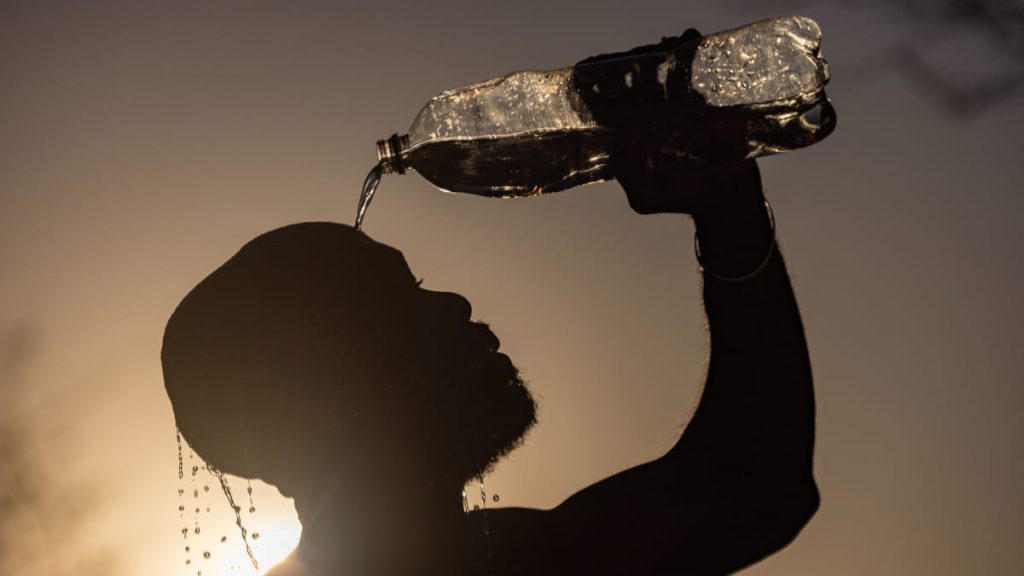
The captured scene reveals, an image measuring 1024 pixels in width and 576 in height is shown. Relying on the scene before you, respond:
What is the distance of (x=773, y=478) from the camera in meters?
2.04

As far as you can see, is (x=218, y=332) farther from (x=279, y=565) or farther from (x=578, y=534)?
(x=578, y=534)

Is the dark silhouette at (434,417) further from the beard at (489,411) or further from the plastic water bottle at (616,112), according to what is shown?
the plastic water bottle at (616,112)

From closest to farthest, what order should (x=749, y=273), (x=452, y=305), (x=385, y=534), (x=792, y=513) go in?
(x=749, y=273) < (x=792, y=513) < (x=385, y=534) < (x=452, y=305)

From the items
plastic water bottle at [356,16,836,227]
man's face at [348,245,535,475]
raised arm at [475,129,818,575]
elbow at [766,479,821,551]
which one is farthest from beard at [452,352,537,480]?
elbow at [766,479,821,551]

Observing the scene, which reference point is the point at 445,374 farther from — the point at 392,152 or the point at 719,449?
the point at 719,449

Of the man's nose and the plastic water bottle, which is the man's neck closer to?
the man's nose

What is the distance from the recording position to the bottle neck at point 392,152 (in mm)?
2230

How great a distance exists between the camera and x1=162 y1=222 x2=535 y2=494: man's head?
8.09ft

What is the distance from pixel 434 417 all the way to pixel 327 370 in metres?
0.30

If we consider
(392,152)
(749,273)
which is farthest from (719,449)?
(392,152)

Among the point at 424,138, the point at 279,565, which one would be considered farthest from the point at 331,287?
the point at 279,565

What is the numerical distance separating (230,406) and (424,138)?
0.86m

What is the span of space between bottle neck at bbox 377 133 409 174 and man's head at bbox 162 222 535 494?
0.44 metres

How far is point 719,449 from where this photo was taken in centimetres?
213
